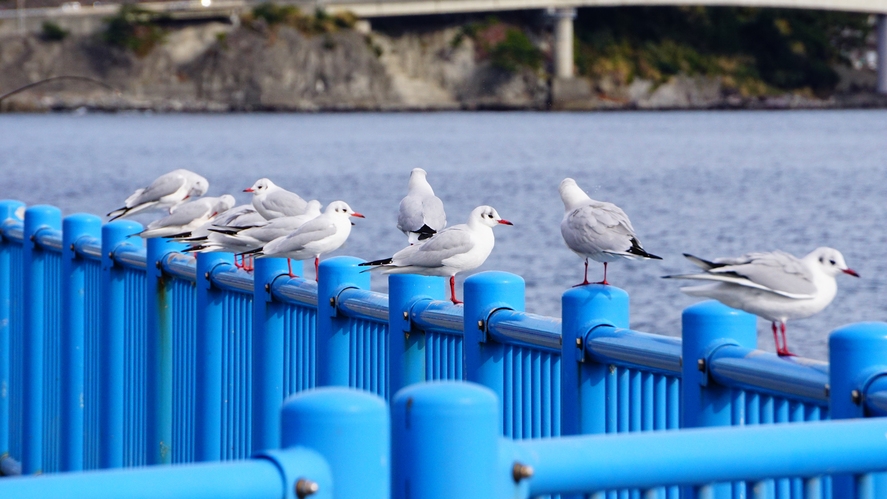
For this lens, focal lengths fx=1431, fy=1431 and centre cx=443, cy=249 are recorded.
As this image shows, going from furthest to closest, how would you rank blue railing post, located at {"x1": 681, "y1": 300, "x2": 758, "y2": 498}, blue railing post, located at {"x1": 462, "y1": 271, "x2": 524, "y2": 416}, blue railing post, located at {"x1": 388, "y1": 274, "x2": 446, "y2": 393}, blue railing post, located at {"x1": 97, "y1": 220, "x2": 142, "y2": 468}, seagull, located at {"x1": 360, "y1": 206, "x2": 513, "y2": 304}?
blue railing post, located at {"x1": 97, "y1": 220, "x2": 142, "y2": 468}
seagull, located at {"x1": 360, "y1": 206, "x2": 513, "y2": 304}
blue railing post, located at {"x1": 388, "y1": 274, "x2": 446, "y2": 393}
blue railing post, located at {"x1": 462, "y1": 271, "x2": 524, "y2": 416}
blue railing post, located at {"x1": 681, "y1": 300, "x2": 758, "y2": 498}

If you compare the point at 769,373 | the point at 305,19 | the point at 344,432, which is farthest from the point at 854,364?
the point at 305,19

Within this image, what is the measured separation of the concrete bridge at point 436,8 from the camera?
91438 mm

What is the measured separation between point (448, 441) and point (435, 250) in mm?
2645

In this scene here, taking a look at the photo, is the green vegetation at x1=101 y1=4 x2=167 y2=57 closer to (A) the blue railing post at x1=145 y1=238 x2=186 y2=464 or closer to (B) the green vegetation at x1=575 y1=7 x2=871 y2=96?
(B) the green vegetation at x1=575 y1=7 x2=871 y2=96

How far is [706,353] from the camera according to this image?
7.91 feet

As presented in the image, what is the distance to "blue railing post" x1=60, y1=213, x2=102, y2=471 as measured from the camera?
5.35 meters

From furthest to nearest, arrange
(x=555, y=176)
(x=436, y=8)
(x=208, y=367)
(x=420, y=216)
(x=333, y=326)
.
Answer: (x=436, y=8) → (x=555, y=176) → (x=420, y=216) → (x=208, y=367) → (x=333, y=326)

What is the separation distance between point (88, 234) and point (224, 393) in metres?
1.42

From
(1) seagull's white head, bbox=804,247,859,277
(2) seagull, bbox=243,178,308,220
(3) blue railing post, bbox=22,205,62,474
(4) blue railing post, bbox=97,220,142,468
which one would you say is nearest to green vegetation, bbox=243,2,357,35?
(2) seagull, bbox=243,178,308,220

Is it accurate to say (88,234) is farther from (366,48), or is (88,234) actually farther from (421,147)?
(366,48)

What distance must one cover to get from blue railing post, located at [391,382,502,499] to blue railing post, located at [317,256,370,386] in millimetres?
2073

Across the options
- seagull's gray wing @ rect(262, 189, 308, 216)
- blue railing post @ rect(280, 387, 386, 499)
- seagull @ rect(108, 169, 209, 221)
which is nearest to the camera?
blue railing post @ rect(280, 387, 386, 499)

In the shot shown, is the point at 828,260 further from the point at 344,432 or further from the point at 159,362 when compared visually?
the point at 159,362

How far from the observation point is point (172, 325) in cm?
471
